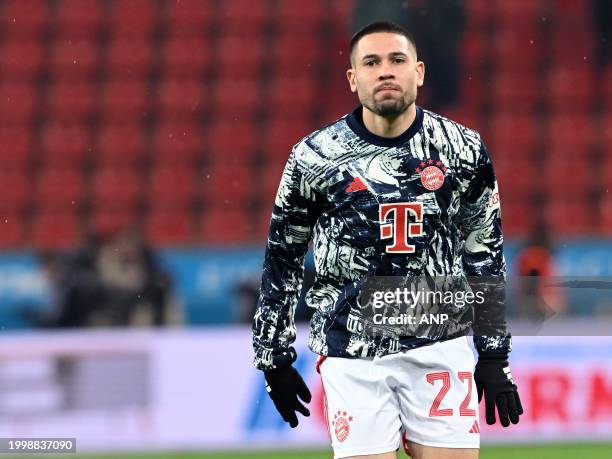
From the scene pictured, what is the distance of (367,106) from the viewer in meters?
3.41

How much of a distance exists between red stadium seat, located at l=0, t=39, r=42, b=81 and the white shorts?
8523 mm

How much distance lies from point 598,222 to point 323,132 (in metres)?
7.34

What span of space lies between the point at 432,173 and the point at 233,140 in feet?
25.1

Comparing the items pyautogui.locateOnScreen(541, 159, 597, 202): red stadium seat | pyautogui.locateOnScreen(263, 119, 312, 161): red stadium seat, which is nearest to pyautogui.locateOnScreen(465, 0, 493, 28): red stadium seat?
pyautogui.locateOnScreen(541, 159, 597, 202): red stadium seat

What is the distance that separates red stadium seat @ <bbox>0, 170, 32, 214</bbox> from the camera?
10484 millimetres

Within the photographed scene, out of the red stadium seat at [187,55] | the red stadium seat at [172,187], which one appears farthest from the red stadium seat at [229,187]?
the red stadium seat at [187,55]

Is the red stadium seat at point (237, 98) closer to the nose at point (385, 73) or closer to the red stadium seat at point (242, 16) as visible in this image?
the red stadium seat at point (242, 16)

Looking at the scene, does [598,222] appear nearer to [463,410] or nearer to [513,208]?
[513,208]

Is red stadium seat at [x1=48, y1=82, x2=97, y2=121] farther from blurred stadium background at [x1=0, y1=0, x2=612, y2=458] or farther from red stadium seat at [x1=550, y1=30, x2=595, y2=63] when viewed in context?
red stadium seat at [x1=550, y1=30, x2=595, y2=63]

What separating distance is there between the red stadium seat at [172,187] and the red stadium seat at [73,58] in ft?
4.46

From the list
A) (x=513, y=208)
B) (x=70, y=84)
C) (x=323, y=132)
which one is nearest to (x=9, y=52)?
(x=70, y=84)

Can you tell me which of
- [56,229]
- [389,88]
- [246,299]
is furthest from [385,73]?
[56,229]

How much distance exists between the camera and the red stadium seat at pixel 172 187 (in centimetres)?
1041

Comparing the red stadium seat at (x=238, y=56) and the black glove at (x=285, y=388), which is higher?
the red stadium seat at (x=238, y=56)
